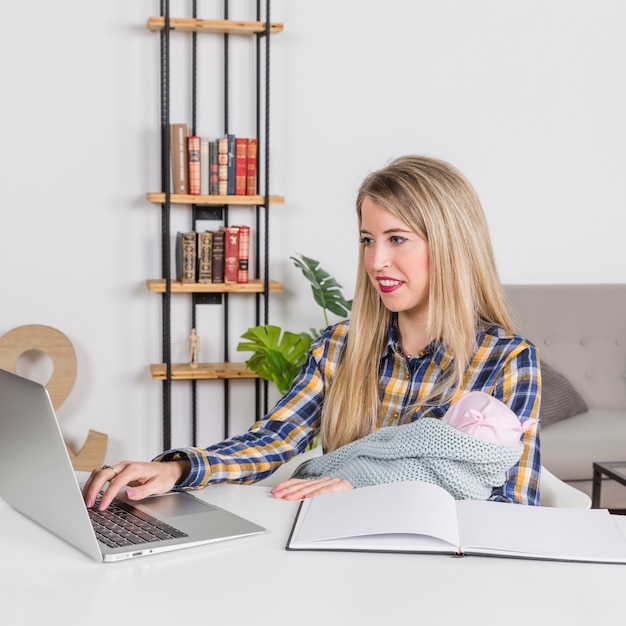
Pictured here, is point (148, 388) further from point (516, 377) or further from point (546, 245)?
point (516, 377)

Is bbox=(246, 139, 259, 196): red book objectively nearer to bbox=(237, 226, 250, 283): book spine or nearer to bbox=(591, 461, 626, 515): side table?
bbox=(237, 226, 250, 283): book spine

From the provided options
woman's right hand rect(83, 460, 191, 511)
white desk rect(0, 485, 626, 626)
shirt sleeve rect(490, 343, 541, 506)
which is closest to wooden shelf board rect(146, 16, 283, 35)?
shirt sleeve rect(490, 343, 541, 506)

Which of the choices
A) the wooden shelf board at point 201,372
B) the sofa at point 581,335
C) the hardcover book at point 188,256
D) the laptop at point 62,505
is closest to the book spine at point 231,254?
the hardcover book at point 188,256

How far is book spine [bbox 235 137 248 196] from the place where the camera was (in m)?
3.35

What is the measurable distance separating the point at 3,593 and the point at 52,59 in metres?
2.78

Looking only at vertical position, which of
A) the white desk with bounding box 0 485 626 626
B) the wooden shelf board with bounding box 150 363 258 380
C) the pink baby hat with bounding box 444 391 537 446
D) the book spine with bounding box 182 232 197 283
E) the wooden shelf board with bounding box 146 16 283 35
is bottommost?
the wooden shelf board with bounding box 150 363 258 380

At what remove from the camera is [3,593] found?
3.18ft

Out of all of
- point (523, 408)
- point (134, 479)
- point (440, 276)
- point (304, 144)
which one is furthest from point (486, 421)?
point (304, 144)

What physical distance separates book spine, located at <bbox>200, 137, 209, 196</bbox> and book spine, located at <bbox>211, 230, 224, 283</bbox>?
0.16 metres

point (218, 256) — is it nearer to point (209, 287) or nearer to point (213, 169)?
point (209, 287)

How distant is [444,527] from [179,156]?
242cm

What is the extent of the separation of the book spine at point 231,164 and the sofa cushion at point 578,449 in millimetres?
1388

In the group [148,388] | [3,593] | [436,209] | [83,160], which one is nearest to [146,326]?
[148,388]

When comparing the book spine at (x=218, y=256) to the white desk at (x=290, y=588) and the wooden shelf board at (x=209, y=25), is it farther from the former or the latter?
the white desk at (x=290, y=588)
